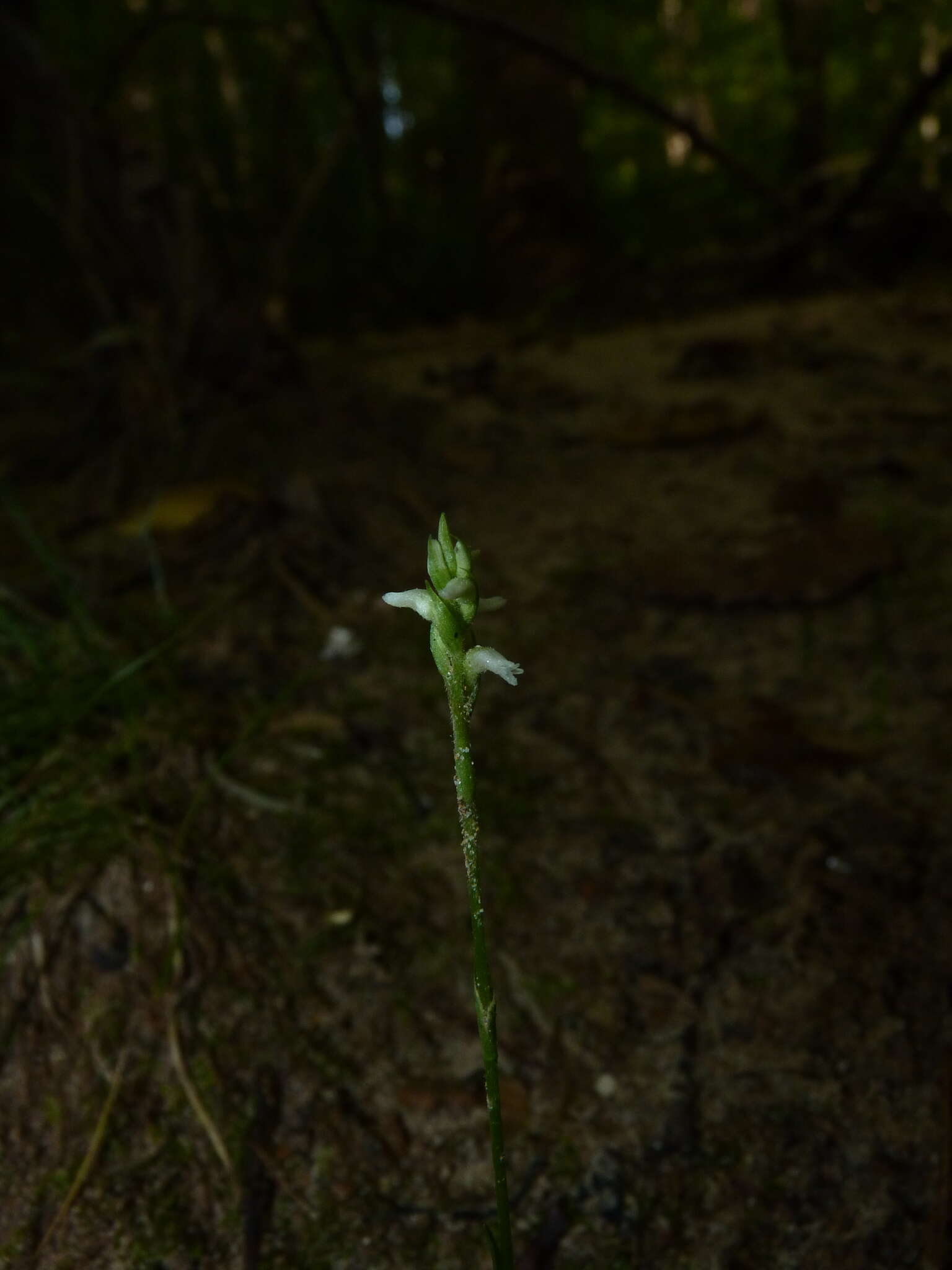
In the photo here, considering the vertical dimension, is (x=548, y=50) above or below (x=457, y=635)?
above

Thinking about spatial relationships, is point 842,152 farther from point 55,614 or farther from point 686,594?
point 55,614

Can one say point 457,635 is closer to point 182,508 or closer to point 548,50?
point 182,508

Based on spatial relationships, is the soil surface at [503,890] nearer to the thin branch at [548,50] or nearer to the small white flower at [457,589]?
the small white flower at [457,589]

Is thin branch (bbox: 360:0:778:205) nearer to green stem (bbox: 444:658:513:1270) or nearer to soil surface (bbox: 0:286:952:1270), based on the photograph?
soil surface (bbox: 0:286:952:1270)

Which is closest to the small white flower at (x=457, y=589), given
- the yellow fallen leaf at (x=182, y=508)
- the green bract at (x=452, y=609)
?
the green bract at (x=452, y=609)

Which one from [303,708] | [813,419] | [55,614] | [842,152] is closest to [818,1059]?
[303,708]

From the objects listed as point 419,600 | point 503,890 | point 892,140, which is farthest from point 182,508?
point 892,140
